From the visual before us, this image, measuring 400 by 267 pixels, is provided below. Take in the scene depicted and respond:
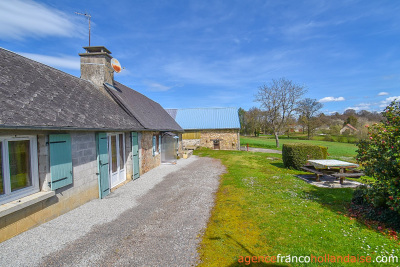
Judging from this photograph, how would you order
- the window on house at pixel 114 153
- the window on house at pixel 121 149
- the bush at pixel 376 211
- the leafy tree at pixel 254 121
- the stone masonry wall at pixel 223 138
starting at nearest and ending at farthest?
the bush at pixel 376 211, the window on house at pixel 114 153, the window on house at pixel 121 149, the stone masonry wall at pixel 223 138, the leafy tree at pixel 254 121

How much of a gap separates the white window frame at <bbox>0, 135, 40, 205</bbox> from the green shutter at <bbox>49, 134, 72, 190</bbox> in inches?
13.1

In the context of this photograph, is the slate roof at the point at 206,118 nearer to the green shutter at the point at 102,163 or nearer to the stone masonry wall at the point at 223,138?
the stone masonry wall at the point at 223,138

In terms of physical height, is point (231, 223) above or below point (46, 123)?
below

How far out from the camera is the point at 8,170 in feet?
13.9

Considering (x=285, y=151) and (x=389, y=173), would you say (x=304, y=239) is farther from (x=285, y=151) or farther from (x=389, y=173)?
(x=285, y=151)

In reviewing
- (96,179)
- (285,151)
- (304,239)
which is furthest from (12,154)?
(285,151)

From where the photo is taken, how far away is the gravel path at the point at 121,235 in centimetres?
359

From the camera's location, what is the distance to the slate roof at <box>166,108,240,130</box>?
25.4 m

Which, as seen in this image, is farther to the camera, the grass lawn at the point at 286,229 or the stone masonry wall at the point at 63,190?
the stone masonry wall at the point at 63,190

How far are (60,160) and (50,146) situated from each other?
50 centimetres

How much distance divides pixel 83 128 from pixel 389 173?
7.90 m

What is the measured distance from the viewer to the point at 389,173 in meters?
4.58

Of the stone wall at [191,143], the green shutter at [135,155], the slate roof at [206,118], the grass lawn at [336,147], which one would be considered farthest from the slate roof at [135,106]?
the grass lawn at [336,147]

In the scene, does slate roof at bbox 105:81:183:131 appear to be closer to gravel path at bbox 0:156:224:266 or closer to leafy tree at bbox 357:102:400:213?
gravel path at bbox 0:156:224:266
